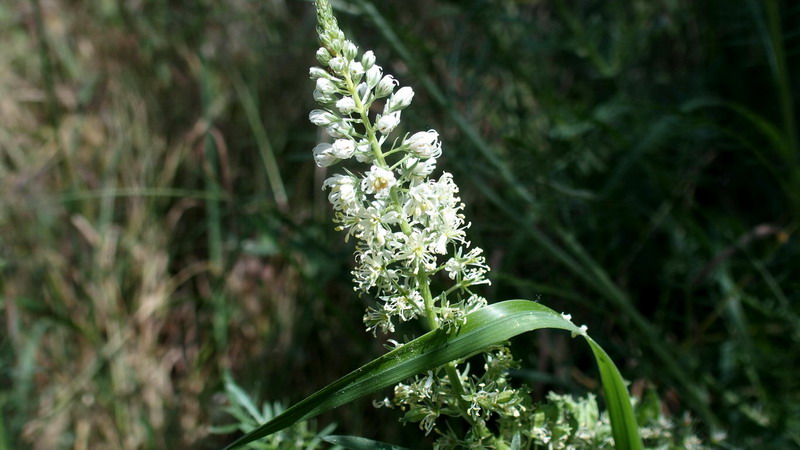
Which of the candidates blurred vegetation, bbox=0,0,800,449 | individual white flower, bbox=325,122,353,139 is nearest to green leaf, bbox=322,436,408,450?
individual white flower, bbox=325,122,353,139

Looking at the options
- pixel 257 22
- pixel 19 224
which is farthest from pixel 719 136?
pixel 19 224

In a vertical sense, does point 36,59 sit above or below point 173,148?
above

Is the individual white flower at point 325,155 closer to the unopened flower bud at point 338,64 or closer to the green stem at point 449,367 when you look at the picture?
the unopened flower bud at point 338,64

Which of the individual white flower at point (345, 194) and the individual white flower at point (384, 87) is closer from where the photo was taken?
the individual white flower at point (345, 194)

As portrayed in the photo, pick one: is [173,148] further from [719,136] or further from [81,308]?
[719,136]

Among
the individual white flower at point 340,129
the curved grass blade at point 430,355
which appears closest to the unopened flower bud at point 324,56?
the individual white flower at point 340,129

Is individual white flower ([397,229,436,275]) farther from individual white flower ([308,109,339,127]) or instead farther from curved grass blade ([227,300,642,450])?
individual white flower ([308,109,339,127])

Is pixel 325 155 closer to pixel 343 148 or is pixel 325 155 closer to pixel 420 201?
pixel 343 148
